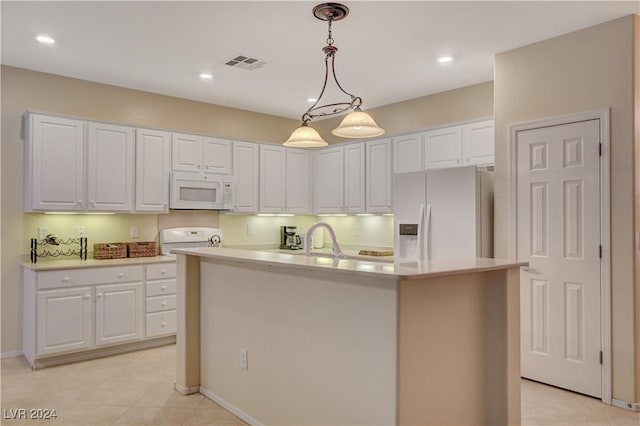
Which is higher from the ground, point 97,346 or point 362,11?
point 362,11

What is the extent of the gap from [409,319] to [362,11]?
211cm

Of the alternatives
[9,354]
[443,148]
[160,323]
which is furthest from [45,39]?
[443,148]

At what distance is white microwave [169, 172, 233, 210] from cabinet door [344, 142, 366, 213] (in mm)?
1422

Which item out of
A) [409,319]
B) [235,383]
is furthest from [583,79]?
[235,383]

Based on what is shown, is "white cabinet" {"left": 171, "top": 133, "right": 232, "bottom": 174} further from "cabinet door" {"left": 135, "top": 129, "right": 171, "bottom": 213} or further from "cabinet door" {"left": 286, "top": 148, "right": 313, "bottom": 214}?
"cabinet door" {"left": 286, "top": 148, "right": 313, "bottom": 214}

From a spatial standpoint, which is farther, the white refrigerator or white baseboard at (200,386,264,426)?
the white refrigerator

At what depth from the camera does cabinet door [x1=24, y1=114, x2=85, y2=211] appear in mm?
4094

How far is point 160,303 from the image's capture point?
14.9 feet

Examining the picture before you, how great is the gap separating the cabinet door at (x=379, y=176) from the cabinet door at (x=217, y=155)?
65.8 inches

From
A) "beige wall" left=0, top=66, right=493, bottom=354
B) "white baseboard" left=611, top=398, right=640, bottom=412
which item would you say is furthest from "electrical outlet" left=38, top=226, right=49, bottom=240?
"white baseboard" left=611, top=398, right=640, bottom=412

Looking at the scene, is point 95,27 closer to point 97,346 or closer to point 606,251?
point 97,346

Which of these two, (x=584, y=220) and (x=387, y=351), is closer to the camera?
(x=387, y=351)

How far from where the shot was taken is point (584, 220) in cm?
336

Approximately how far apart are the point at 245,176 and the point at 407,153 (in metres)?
1.97
